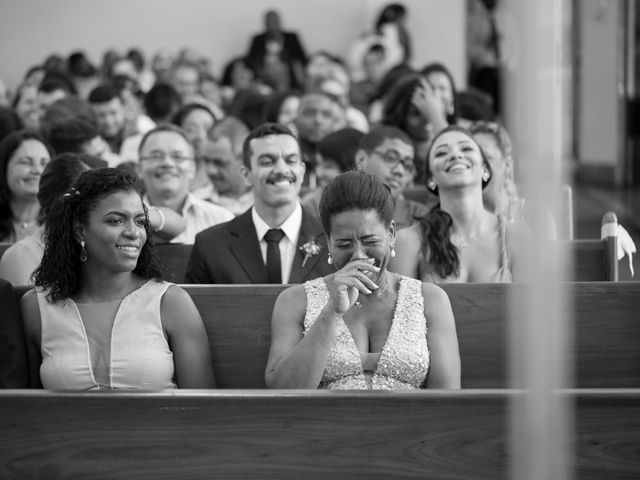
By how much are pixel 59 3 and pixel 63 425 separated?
554 inches

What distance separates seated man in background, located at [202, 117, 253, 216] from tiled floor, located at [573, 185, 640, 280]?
2.85 meters

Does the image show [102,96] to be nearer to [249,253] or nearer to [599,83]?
[249,253]

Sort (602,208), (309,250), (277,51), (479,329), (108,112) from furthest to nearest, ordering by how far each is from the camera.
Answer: (277,51) → (602,208) → (108,112) → (309,250) → (479,329)

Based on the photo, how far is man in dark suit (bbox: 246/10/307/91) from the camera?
580 inches

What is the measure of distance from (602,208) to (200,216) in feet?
26.7

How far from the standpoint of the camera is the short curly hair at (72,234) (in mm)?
3426

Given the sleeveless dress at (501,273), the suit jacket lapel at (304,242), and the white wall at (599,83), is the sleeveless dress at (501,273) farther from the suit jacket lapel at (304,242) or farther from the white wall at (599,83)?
the white wall at (599,83)

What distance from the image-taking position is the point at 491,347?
3594mm

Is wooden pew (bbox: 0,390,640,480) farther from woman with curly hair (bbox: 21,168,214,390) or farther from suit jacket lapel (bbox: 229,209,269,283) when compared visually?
suit jacket lapel (bbox: 229,209,269,283)

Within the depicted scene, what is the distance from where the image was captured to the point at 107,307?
3416 mm

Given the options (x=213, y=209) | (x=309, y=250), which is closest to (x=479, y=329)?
(x=309, y=250)

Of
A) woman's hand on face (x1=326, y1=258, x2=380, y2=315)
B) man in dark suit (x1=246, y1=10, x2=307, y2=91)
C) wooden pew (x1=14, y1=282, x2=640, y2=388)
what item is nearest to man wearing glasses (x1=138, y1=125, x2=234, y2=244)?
wooden pew (x1=14, y1=282, x2=640, y2=388)

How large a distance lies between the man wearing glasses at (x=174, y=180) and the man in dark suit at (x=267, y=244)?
0.69 m

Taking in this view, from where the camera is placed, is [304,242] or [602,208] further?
[602,208]
